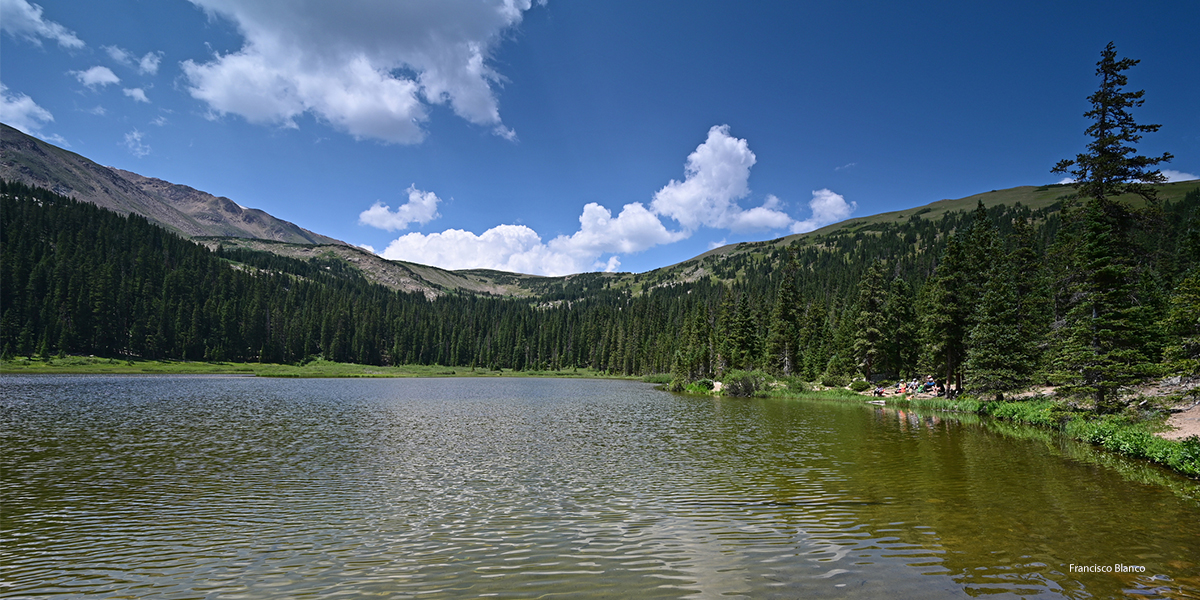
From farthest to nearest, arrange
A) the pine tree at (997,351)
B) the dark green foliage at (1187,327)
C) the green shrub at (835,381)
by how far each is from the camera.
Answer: the green shrub at (835,381), the pine tree at (997,351), the dark green foliage at (1187,327)

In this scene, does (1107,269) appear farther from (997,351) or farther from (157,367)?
(157,367)

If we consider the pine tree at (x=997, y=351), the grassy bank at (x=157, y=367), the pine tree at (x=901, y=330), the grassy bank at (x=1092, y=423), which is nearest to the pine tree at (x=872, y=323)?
the pine tree at (x=901, y=330)

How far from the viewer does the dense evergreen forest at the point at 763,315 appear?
28.9m

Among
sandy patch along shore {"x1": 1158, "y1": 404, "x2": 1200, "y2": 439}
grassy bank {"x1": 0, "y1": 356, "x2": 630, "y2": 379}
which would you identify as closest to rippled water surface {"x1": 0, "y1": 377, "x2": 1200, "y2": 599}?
sandy patch along shore {"x1": 1158, "y1": 404, "x2": 1200, "y2": 439}

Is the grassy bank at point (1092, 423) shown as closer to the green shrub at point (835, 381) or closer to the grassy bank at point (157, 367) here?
the green shrub at point (835, 381)

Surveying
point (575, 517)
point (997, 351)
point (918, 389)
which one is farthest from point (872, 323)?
point (575, 517)

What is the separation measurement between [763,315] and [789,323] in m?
36.8

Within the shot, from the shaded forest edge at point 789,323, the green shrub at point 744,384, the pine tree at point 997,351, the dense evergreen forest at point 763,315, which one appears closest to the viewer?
the shaded forest edge at point 789,323

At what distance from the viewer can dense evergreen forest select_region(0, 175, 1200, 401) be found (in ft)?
94.8

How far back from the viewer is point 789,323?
84.3 metres

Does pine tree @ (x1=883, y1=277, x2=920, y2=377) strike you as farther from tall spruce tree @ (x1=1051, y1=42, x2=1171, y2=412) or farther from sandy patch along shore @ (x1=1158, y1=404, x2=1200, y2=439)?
sandy patch along shore @ (x1=1158, y1=404, x2=1200, y2=439)

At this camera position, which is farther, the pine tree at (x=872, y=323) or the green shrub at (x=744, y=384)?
the pine tree at (x=872, y=323)

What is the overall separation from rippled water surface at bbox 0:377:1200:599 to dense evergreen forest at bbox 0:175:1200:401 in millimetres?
10919

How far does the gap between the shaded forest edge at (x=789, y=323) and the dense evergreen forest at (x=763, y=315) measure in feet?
0.85
